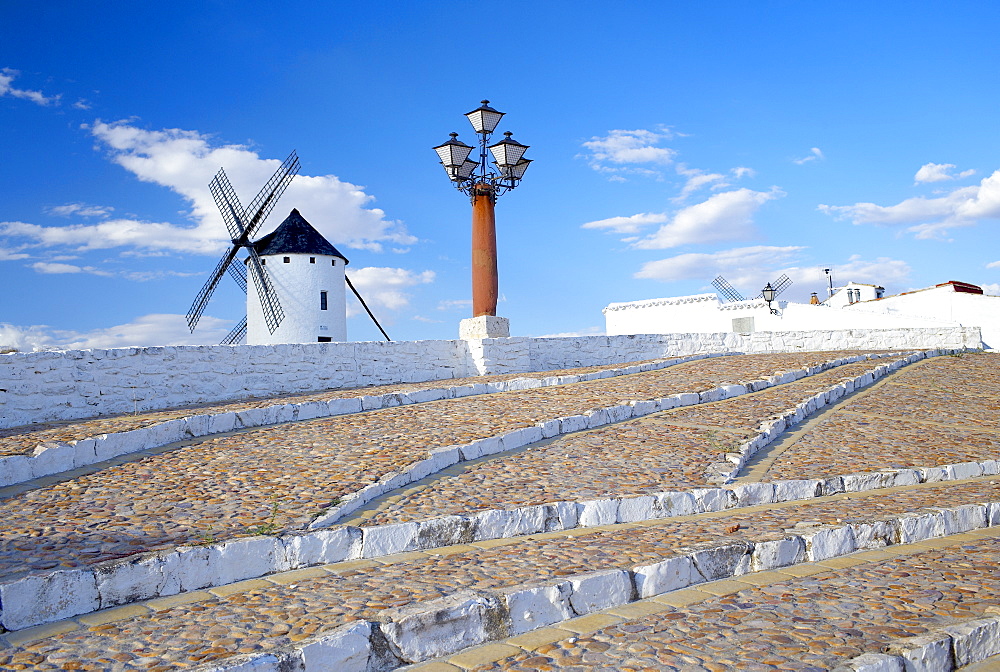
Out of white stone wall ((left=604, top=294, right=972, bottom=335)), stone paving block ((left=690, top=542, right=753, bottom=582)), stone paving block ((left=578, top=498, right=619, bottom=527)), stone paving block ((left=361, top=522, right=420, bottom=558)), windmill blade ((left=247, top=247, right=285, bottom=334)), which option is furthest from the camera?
windmill blade ((left=247, top=247, right=285, bottom=334))

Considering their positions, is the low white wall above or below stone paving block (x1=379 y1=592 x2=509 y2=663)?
above

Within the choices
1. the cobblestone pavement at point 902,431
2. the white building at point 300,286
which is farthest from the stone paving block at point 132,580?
the white building at point 300,286

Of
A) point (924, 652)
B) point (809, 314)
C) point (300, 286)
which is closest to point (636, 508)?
point (924, 652)

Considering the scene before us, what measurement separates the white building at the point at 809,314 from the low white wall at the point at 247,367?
1247cm

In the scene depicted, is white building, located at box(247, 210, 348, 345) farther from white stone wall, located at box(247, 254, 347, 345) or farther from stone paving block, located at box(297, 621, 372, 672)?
stone paving block, located at box(297, 621, 372, 672)

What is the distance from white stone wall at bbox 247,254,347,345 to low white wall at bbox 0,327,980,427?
51.0 ft

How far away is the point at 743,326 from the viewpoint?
3350cm

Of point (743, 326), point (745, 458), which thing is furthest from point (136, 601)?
point (743, 326)

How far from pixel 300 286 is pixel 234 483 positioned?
26.0 meters

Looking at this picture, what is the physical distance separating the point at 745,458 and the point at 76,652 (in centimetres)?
651

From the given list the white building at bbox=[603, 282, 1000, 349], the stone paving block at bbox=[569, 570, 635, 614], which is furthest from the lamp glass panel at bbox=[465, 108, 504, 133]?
the white building at bbox=[603, 282, 1000, 349]

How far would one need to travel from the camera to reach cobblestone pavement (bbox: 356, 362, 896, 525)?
6.04m

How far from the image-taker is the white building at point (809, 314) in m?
30.4

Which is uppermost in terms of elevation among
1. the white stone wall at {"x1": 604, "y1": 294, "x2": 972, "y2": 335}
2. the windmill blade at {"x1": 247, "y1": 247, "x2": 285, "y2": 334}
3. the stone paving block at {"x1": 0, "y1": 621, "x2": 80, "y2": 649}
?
the windmill blade at {"x1": 247, "y1": 247, "x2": 285, "y2": 334}
